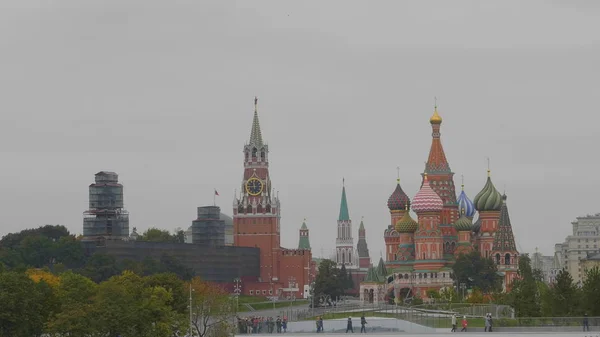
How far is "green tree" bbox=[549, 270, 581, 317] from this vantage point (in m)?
120

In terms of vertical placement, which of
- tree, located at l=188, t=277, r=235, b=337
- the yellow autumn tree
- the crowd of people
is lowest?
the crowd of people

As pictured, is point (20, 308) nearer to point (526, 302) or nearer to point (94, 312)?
point (94, 312)

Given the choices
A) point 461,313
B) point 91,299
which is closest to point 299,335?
point 91,299

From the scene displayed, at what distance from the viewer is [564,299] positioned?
121 meters

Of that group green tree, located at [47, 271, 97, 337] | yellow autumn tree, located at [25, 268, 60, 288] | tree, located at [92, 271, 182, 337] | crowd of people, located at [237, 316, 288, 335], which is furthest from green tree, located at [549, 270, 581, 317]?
yellow autumn tree, located at [25, 268, 60, 288]

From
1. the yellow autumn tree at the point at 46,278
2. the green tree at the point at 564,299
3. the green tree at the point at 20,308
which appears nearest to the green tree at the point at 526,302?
the green tree at the point at 564,299

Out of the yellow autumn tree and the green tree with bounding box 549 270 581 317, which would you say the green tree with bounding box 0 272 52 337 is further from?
the green tree with bounding box 549 270 581 317

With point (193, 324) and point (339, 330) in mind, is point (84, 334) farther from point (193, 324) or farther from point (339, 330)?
point (339, 330)

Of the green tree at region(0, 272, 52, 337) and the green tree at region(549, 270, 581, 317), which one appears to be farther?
the green tree at region(549, 270, 581, 317)

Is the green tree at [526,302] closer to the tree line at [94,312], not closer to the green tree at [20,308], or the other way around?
the tree line at [94,312]

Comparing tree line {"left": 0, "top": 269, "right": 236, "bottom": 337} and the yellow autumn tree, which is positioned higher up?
the yellow autumn tree

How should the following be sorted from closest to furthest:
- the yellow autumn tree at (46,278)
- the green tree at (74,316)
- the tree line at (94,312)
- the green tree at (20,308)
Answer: the green tree at (74,316), the tree line at (94,312), the green tree at (20,308), the yellow autumn tree at (46,278)

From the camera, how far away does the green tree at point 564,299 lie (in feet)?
392

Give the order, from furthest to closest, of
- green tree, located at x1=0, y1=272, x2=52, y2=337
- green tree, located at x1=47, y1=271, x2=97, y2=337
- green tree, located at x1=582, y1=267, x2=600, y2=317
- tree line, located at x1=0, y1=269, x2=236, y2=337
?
green tree, located at x1=582, y1=267, x2=600, y2=317 < green tree, located at x1=0, y1=272, x2=52, y2=337 < tree line, located at x1=0, y1=269, x2=236, y2=337 < green tree, located at x1=47, y1=271, x2=97, y2=337
